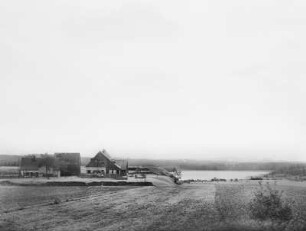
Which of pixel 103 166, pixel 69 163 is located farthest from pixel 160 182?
pixel 69 163

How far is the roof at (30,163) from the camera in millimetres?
99006

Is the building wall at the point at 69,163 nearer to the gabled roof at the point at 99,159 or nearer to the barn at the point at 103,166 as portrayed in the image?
the barn at the point at 103,166

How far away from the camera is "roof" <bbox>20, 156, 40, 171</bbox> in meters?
99.0

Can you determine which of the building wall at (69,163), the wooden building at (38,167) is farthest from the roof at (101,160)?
the wooden building at (38,167)

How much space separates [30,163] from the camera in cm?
9956

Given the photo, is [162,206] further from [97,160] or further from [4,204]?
[97,160]

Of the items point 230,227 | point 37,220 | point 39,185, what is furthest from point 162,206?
point 39,185

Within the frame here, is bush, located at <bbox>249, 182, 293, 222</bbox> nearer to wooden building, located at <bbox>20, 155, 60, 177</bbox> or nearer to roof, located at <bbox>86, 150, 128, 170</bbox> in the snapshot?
wooden building, located at <bbox>20, 155, 60, 177</bbox>

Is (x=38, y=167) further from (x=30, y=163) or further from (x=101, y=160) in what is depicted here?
(x=101, y=160)

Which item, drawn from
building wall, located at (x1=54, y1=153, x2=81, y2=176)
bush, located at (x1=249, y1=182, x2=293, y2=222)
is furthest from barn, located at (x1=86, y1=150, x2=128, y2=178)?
bush, located at (x1=249, y1=182, x2=293, y2=222)

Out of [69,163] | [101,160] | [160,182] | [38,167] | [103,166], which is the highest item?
[101,160]

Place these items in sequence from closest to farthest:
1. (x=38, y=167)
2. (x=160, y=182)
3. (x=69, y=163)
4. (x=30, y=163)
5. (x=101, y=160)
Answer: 1. (x=160, y=182)
2. (x=38, y=167)
3. (x=30, y=163)
4. (x=69, y=163)
5. (x=101, y=160)

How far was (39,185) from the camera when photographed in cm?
7112

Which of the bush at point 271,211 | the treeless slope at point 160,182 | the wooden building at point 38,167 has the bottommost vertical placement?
the bush at point 271,211
